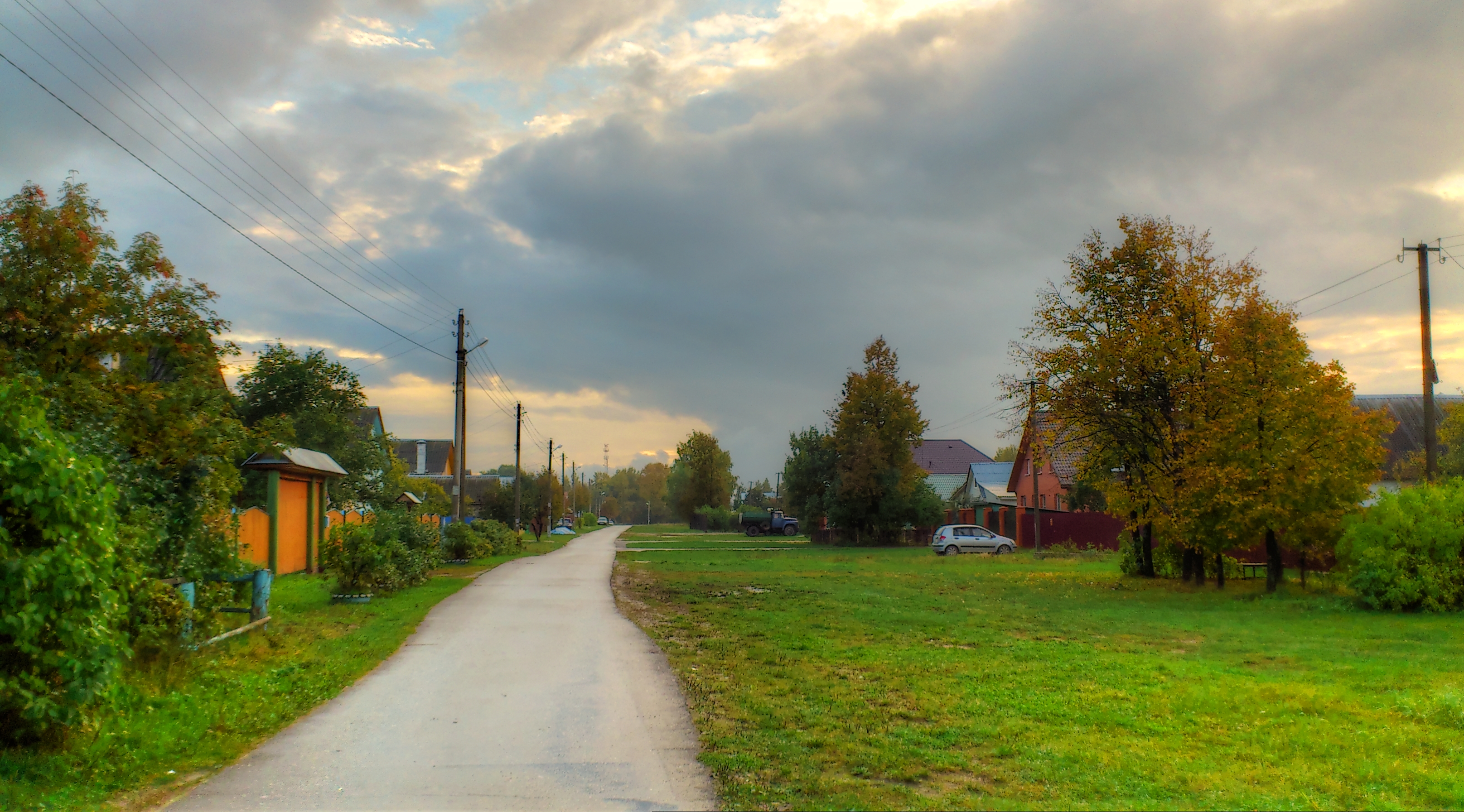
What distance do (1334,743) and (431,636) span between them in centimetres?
1053

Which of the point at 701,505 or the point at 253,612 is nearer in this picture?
the point at 253,612

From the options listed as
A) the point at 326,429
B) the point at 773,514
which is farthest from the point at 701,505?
the point at 326,429

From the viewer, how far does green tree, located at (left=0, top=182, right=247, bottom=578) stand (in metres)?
9.79

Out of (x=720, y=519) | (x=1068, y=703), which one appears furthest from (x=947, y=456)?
(x=1068, y=703)

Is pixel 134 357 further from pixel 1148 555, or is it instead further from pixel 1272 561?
pixel 1148 555

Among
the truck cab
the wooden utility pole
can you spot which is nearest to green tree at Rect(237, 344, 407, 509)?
the wooden utility pole

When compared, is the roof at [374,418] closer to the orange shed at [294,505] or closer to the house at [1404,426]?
the orange shed at [294,505]

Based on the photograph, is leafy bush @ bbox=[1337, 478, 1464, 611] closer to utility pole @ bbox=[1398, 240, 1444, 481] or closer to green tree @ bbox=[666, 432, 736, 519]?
utility pole @ bbox=[1398, 240, 1444, 481]

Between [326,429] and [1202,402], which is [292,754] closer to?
[1202,402]

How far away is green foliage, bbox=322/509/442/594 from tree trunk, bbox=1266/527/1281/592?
18338 millimetres

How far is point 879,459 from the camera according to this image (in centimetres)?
5109

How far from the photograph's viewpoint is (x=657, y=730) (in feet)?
24.8

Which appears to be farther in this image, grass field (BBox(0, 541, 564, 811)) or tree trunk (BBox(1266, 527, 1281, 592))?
tree trunk (BBox(1266, 527, 1281, 592))

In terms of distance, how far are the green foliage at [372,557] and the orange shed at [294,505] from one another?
3.15 m
